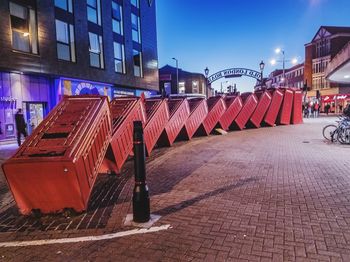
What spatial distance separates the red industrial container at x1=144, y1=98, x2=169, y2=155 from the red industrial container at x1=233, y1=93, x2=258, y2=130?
7496 mm

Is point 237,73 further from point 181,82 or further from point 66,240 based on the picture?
point 66,240

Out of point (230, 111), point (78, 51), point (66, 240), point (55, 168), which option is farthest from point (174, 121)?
point (78, 51)

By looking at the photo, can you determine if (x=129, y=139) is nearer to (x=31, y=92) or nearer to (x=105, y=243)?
(x=105, y=243)

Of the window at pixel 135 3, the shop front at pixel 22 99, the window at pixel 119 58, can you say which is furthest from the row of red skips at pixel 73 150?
the window at pixel 135 3

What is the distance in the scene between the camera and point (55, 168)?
4.16m

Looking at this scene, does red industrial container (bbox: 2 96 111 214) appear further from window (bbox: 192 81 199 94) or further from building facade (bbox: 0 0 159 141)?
window (bbox: 192 81 199 94)

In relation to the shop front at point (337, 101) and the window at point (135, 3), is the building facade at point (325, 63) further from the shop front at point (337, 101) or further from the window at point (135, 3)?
the window at point (135, 3)

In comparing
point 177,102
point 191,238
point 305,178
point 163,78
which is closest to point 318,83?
point 163,78

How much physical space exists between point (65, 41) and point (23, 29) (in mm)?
3135

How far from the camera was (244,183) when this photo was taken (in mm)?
5891

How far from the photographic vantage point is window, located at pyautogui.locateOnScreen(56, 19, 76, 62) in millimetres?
18141

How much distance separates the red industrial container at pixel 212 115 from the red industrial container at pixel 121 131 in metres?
6.16

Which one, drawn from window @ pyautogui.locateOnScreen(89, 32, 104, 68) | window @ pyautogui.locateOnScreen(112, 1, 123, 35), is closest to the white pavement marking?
window @ pyautogui.locateOnScreen(89, 32, 104, 68)

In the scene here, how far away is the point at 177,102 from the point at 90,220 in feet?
27.1
